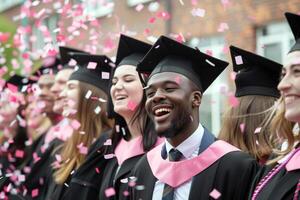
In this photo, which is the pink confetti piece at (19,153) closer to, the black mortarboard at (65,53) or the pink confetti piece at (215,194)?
the black mortarboard at (65,53)

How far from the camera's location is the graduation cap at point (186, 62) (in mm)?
3885

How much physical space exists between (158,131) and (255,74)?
1154 millimetres

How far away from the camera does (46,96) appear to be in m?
6.77

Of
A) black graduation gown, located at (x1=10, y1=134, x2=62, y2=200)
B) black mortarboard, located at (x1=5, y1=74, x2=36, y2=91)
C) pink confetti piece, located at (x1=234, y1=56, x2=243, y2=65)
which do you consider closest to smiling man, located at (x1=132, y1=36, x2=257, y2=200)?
pink confetti piece, located at (x1=234, y1=56, x2=243, y2=65)

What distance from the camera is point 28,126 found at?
7113 millimetres

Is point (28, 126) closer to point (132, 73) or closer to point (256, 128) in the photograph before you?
Answer: point (132, 73)

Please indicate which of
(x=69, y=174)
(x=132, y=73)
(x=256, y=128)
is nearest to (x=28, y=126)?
(x=69, y=174)

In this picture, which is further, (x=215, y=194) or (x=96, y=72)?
(x=96, y=72)

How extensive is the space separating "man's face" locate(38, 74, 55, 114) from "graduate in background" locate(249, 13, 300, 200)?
3.53 m

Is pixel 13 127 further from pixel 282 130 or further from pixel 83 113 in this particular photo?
pixel 282 130

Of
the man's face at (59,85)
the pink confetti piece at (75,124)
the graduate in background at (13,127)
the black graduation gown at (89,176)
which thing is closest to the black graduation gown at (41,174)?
the man's face at (59,85)

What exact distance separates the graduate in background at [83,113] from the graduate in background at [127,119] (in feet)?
1.72

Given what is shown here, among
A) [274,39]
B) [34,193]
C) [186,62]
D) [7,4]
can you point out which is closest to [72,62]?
[34,193]

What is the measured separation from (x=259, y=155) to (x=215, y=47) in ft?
16.4
